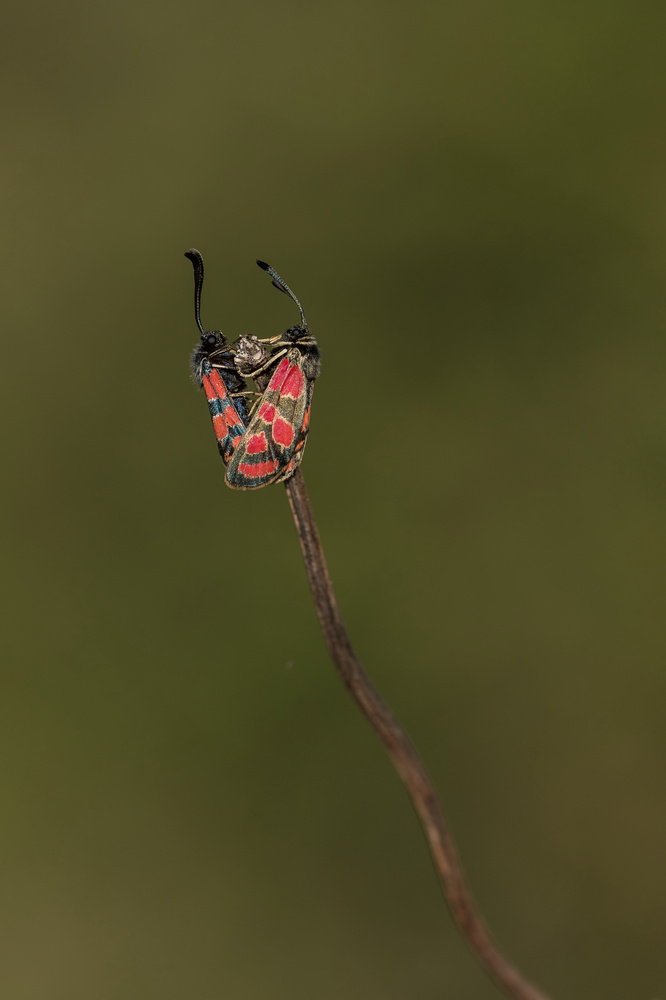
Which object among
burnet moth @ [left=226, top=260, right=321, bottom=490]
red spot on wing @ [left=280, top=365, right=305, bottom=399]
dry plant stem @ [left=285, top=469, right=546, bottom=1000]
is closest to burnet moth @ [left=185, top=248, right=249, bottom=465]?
burnet moth @ [left=226, top=260, right=321, bottom=490]

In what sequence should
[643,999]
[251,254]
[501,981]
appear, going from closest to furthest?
1. [501,981]
2. [643,999]
3. [251,254]

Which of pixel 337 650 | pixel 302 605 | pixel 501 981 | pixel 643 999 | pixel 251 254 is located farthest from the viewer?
pixel 251 254

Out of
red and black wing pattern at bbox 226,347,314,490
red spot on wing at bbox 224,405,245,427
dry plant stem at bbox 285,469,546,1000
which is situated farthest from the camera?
red spot on wing at bbox 224,405,245,427

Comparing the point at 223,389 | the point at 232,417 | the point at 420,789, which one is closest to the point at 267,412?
the point at 232,417

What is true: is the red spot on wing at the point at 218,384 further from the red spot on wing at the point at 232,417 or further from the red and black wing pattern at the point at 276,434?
the red and black wing pattern at the point at 276,434

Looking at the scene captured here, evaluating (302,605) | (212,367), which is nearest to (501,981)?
(212,367)

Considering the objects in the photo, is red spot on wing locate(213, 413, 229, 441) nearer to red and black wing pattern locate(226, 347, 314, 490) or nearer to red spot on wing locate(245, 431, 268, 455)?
red and black wing pattern locate(226, 347, 314, 490)

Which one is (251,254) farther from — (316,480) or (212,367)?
(212,367)
